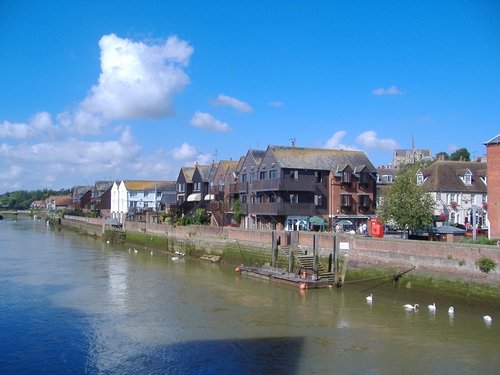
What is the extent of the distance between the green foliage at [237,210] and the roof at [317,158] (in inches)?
342

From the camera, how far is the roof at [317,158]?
175 feet

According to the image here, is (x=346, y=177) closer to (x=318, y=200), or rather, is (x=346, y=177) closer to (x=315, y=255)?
(x=318, y=200)

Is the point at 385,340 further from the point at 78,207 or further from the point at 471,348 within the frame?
the point at 78,207

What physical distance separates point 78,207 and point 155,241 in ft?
269

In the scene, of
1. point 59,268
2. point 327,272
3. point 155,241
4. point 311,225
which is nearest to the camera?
point 327,272

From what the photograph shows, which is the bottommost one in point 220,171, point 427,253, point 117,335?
point 117,335

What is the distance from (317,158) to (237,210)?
37.8ft

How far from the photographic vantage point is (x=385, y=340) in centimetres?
2177

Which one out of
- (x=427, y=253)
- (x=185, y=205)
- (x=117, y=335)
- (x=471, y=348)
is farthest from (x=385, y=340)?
(x=185, y=205)

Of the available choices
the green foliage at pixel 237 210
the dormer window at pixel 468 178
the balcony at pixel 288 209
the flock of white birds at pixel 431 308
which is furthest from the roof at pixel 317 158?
the flock of white birds at pixel 431 308

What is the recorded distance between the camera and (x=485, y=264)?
25938 millimetres

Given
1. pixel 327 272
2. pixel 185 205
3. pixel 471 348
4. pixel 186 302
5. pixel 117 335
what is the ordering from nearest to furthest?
pixel 471 348 < pixel 117 335 < pixel 186 302 < pixel 327 272 < pixel 185 205

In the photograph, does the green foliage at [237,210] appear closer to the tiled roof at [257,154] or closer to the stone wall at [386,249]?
the tiled roof at [257,154]

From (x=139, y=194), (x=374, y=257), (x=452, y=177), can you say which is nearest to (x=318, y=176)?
(x=452, y=177)
